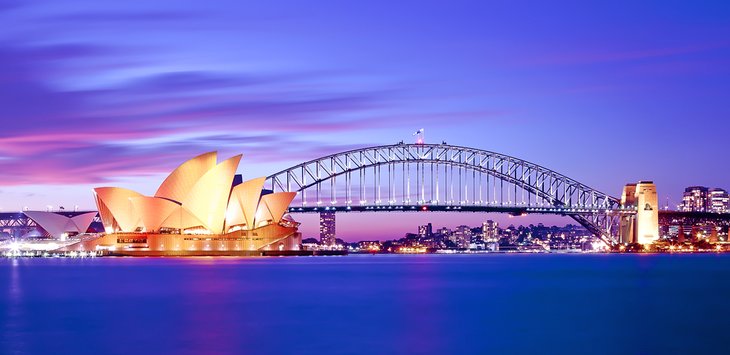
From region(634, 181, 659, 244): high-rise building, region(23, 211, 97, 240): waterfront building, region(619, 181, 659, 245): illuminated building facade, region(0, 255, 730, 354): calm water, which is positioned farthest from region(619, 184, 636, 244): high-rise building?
region(0, 255, 730, 354): calm water

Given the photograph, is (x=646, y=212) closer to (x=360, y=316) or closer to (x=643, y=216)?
(x=643, y=216)

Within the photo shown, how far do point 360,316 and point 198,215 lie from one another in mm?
62771

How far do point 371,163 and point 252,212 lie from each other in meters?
23.1

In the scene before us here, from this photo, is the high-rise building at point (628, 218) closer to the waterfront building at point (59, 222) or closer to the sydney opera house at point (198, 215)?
the sydney opera house at point (198, 215)

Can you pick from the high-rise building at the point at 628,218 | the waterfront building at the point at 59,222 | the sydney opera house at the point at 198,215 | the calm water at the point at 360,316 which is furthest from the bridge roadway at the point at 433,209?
the calm water at the point at 360,316

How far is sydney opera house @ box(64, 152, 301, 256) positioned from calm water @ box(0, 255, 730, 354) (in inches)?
1304

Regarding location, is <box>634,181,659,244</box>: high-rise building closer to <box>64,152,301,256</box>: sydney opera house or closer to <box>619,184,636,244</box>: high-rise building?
<box>619,184,636,244</box>: high-rise building

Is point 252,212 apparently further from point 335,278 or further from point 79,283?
point 79,283

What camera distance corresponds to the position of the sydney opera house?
9388 centimetres

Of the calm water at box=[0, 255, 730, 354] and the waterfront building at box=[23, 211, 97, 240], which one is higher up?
the waterfront building at box=[23, 211, 97, 240]

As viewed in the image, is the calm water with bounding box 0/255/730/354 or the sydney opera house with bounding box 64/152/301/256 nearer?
the calm water with bounding box 0/255/730/354

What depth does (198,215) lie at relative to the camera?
98688mm

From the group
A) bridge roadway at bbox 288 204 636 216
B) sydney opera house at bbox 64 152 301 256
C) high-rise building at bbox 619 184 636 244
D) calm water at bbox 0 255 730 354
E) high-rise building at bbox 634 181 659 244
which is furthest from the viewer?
high-rise building at bbox 619 184 636 244

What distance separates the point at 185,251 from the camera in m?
106
